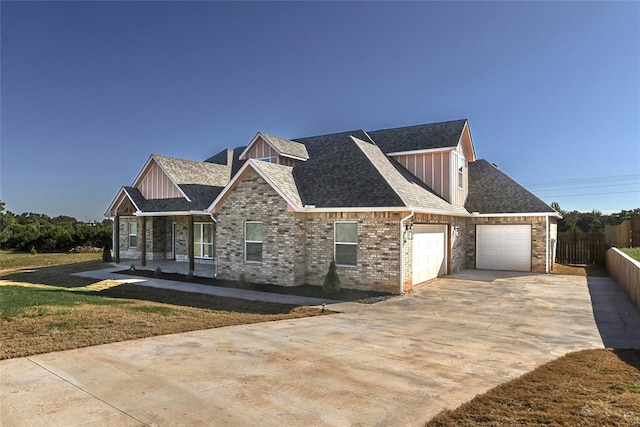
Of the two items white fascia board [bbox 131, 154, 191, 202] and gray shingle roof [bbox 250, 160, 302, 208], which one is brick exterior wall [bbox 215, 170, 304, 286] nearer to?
gray shingle roof [bbox 250, 160, 302, 208]

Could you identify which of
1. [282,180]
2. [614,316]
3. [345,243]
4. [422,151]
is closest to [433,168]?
[422,151]

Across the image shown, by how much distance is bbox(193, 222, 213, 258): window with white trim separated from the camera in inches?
922

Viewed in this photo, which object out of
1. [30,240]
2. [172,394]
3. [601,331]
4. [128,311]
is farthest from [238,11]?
[30,240]

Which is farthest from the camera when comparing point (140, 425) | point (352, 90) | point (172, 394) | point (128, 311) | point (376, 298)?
point (352, 90)

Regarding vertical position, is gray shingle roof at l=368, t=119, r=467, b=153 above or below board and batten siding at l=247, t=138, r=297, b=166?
above

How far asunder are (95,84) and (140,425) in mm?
18444

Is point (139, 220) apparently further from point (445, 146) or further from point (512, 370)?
point (512, 370)

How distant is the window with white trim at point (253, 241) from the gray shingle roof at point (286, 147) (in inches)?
212

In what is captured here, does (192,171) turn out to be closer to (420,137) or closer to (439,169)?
(420,137)

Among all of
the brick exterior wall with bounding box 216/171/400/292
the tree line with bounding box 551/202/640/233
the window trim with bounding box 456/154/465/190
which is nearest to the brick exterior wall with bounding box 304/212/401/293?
the brick exterior wall with bounding box 216/171/400/292

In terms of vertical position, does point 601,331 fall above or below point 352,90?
below

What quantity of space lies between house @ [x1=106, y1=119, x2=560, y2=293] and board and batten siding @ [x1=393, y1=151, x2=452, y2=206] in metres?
0.05

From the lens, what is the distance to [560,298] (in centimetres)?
1392

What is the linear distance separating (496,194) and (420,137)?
563 centimetres
